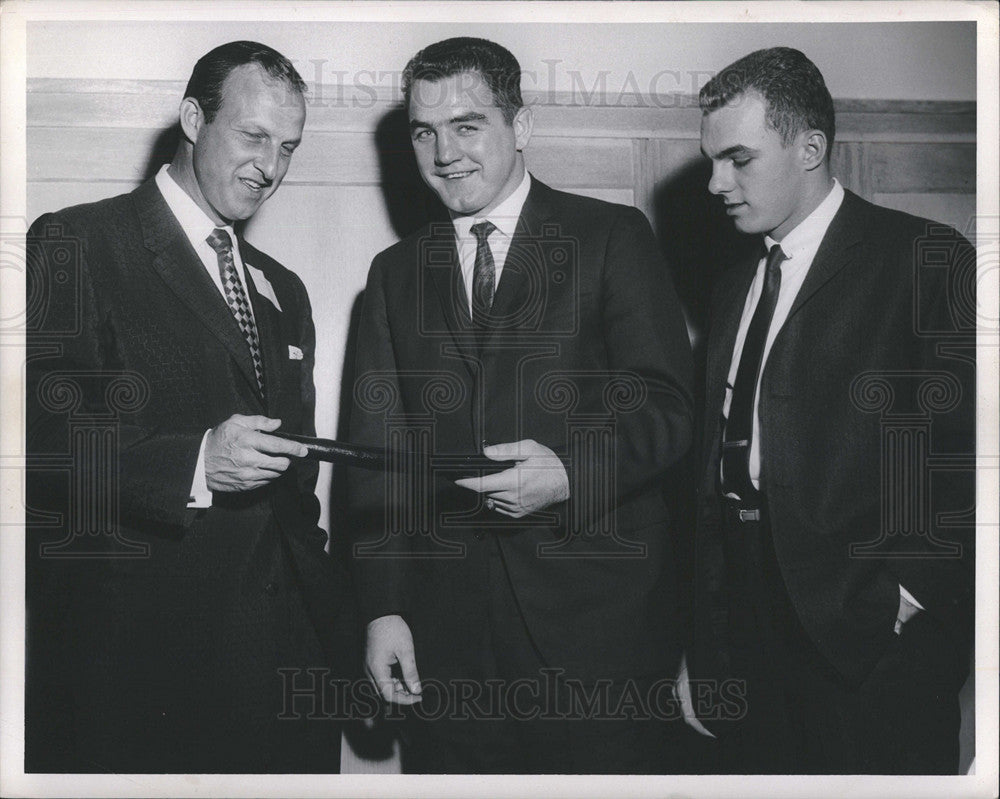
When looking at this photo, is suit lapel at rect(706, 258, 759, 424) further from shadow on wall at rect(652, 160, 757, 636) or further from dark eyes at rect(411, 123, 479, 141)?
dark eyes at rect(411, 123, 479, 141)

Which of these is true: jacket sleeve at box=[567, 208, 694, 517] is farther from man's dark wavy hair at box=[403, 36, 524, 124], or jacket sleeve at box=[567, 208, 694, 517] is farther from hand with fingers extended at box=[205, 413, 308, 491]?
hand with fingers extended at box=[205, 413, 308, 491]

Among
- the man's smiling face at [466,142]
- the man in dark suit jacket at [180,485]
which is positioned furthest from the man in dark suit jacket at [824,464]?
the man in dark suit jacket at [180,485]

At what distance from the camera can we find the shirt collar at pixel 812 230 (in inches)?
66.7

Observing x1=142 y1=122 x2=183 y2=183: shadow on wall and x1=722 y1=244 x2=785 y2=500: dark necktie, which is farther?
x1=142 y1=122 x2=183 y2=183: shadow on wall

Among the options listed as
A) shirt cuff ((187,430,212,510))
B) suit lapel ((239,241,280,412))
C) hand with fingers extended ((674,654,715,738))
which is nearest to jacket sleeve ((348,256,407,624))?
suit lapel ((239,241,280,412))

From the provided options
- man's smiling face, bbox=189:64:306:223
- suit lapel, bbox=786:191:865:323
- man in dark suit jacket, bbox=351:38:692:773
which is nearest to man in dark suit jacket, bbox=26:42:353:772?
man's smiling face, bbox=189:64:306:223

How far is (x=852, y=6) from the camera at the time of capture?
70.1 inches

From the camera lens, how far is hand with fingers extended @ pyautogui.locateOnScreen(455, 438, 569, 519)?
1.64m

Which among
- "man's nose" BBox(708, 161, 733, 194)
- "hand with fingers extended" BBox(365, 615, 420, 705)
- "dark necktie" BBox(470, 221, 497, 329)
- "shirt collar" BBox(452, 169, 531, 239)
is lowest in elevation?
"hand with fingers extended" BBox(365, 615, 420, 705)

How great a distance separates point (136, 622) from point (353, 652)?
0.39 metres

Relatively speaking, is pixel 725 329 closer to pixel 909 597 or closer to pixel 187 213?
pixel 909 597

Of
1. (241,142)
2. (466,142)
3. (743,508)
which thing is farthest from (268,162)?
(743,508)

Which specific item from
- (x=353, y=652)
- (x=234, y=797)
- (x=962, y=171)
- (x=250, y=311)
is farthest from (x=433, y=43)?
(x=234, y=797)

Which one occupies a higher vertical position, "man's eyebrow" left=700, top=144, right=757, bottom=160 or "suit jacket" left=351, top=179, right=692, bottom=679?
"man's eyebrow" left=700, top=144, right=757, bottom=160
